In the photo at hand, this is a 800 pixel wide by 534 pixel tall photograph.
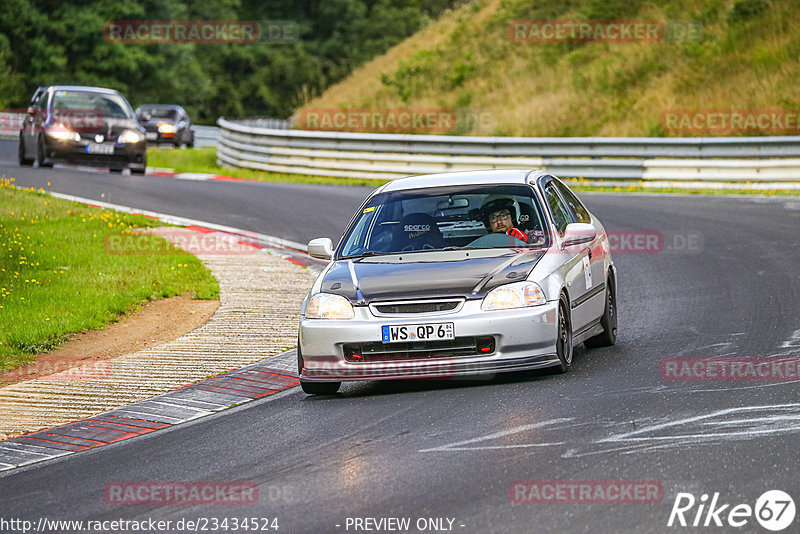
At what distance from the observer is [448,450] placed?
703cm

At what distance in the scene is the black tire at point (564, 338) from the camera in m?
8.96

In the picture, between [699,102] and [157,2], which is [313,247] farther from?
[157,2]

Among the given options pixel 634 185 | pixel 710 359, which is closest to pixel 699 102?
pixel 634 185

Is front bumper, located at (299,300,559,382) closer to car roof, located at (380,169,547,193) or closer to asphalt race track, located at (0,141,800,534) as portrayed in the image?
asphalt race track, located at (0,141,800,534)

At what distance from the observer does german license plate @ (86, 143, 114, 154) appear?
26484 mm

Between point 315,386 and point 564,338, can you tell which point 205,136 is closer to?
point 315,386

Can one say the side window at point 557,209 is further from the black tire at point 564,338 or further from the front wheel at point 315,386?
the front wheel at point 315,386

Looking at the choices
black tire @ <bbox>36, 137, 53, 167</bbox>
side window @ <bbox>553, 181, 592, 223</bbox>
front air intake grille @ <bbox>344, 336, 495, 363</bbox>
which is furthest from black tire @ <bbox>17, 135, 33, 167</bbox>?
front air intake grille @ <bbox>344, 336, 495, 363</bbox>

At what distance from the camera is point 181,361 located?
10.6 meters

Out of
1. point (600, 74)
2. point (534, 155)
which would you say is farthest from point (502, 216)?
point (600, 74)

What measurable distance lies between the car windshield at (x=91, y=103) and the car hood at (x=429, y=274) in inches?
727

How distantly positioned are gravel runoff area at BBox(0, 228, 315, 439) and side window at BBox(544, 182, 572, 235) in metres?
2.59

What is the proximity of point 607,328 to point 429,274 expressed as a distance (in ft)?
7.14

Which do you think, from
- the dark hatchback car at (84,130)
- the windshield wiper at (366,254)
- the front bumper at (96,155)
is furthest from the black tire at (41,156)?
the windshield wiper at (366,254)
